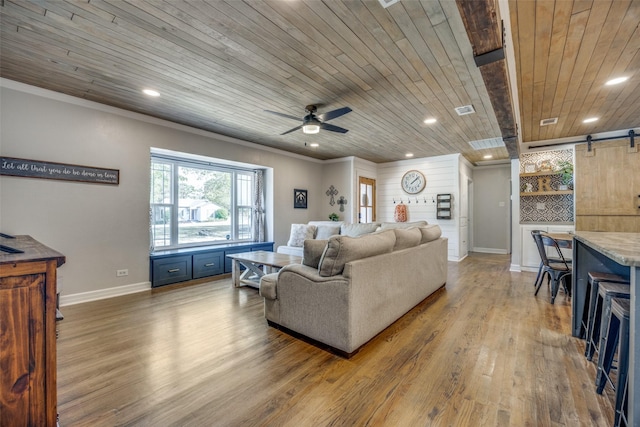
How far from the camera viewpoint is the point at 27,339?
1.16 meters

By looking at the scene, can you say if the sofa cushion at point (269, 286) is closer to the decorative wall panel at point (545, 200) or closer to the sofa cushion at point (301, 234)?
the sofa cushion at point (301, 234)

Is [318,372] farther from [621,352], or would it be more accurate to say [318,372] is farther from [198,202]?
[198,202]

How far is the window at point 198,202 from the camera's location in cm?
499

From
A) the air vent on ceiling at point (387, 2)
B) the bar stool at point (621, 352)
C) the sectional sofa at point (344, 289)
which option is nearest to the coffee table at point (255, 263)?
A: the sectional sofa at point (344, 289)

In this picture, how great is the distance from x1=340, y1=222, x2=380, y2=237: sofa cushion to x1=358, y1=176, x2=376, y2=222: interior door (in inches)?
83.4

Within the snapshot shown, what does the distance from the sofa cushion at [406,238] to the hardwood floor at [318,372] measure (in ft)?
2.67

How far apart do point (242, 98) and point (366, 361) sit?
3246 mm

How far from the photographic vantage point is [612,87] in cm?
329

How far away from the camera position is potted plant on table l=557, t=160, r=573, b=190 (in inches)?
212

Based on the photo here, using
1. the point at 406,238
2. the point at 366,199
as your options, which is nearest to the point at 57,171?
the point at 406,238

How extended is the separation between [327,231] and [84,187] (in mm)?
3806

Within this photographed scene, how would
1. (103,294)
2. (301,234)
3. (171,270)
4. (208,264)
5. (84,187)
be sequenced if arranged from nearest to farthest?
(84,187) < (103,294) < (171,270) < (208,264) < (301,234)

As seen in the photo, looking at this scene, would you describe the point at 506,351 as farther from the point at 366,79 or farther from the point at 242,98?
the point at 242,98

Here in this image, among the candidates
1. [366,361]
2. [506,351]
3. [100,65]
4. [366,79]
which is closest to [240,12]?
[366,79]
